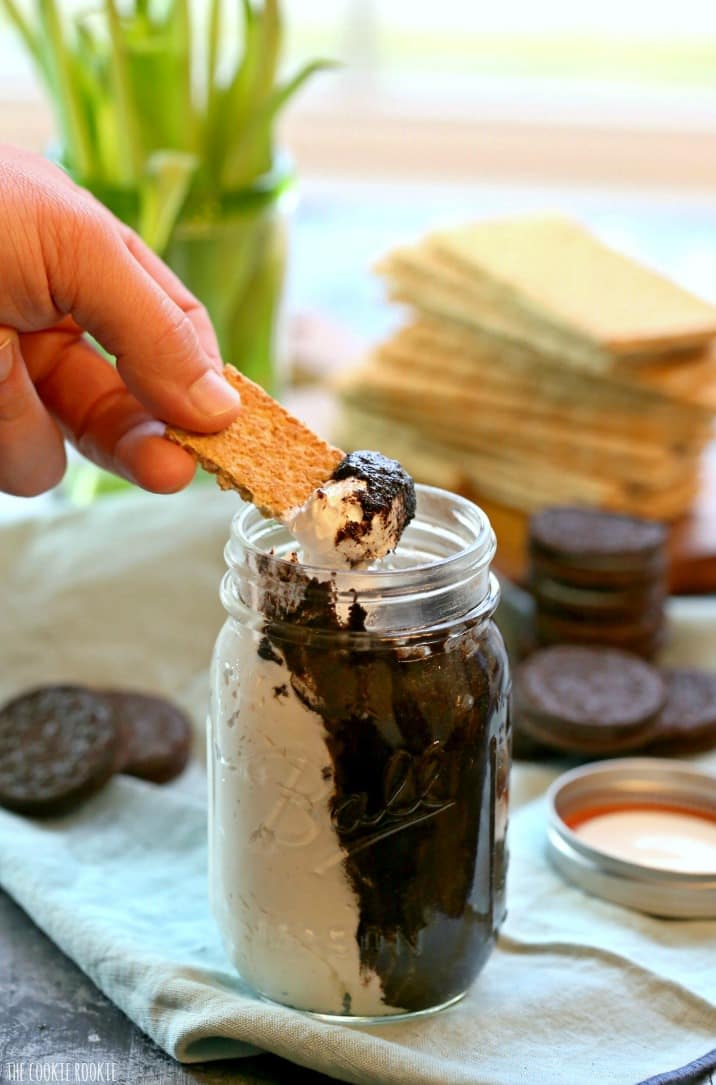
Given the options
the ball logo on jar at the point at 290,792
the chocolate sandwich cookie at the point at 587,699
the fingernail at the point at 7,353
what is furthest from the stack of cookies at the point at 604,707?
the fingernail at the point at 7,353

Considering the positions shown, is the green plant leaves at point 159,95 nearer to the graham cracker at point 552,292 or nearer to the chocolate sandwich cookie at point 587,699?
the graham cracker at point 552,292

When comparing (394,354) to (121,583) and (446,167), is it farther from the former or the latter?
(446,167)

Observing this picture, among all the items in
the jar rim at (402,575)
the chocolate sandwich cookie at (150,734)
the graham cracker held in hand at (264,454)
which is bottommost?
the chocolate sandwich cookie at (150,734)

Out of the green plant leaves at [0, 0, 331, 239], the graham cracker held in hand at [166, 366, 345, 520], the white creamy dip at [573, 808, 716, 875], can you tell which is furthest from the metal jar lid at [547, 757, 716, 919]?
the green plant leaves at [0, 0, 331, 239]

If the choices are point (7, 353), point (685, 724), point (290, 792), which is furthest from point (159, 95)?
point (290, 792)

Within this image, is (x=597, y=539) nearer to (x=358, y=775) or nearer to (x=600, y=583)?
(x=600, y=583)

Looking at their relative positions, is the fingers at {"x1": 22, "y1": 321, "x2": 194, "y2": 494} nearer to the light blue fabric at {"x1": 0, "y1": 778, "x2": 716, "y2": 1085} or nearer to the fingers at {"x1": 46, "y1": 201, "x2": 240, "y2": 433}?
the fingers at {"x1": 46, "y1": 201, "x2": 240, "y2": 433}
